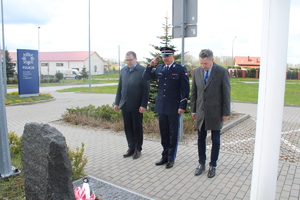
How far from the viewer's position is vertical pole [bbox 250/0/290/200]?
2020 millimetres

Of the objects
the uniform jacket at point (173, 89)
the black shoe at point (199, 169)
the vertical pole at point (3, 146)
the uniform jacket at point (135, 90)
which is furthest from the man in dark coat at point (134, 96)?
the vertical pole at point (3, 146)

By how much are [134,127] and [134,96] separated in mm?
631

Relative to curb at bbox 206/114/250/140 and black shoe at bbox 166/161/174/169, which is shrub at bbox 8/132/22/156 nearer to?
black shoe at bbox 166/161/174/169

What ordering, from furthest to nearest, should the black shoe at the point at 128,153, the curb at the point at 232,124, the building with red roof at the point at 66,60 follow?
the building with red roof at the point at 66,60 < the curb at the point at 232,124 < the black shoe at the point at 128,153

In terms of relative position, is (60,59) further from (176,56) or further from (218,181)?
(218,181)

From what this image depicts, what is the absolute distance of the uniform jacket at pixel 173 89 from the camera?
15.1 feet

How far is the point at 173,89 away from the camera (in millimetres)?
4691

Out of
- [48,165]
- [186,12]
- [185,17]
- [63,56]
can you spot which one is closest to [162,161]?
[48,165]

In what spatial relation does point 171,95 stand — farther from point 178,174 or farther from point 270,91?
point 270,91

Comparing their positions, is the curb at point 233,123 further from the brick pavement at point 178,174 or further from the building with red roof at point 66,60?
the building with red roof at point 66,60

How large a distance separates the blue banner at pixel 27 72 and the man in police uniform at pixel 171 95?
14711mm

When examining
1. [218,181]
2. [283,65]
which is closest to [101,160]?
[218,181]

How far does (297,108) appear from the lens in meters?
12.9

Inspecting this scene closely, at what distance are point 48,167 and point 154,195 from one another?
1.64 m
